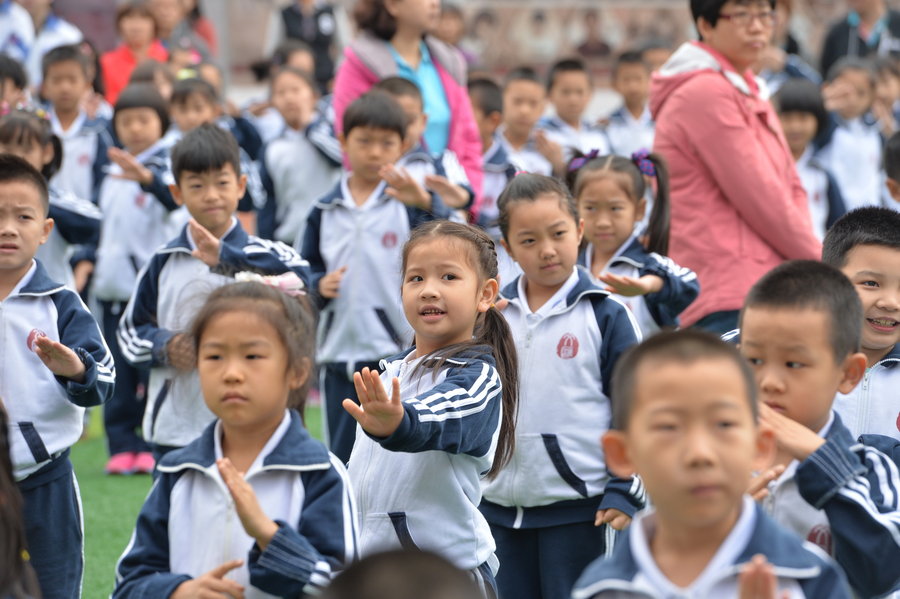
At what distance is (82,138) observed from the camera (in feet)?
24.6

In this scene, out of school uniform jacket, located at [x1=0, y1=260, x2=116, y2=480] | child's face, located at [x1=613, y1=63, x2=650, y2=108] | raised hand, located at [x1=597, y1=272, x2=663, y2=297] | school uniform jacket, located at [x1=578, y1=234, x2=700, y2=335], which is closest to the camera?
school uniform jacket, located at [x1=0, y1=260, x2=116, y2=480]

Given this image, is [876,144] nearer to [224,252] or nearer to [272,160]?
[272,160]

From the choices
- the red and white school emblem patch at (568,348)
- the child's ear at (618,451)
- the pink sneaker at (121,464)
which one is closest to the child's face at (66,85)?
the pink sneaker at (121,464)

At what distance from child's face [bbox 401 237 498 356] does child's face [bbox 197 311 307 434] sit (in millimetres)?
659

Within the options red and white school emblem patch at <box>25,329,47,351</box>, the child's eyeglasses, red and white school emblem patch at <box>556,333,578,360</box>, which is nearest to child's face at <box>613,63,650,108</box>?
the child's eyeglasses

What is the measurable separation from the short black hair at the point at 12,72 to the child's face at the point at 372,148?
2792 millimetres

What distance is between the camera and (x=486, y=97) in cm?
852

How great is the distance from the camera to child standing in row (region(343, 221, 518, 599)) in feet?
10.6

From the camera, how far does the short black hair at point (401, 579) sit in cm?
170

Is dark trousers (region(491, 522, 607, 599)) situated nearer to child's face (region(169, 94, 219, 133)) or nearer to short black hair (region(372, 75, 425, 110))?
short black hair (region(372, 75, 425, 110))

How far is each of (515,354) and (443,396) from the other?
516 millimetres

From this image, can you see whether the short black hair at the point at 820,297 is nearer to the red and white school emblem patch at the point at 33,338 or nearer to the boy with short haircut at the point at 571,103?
the red and white school emblem patch at the point at 33,338

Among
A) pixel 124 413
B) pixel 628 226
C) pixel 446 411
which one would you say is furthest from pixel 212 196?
pixel 124 413

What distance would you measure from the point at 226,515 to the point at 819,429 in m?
1.19
